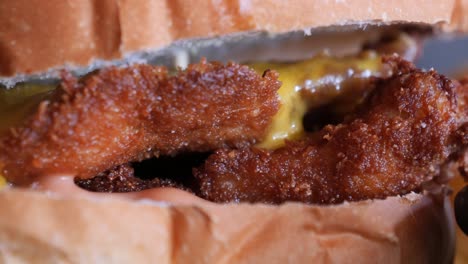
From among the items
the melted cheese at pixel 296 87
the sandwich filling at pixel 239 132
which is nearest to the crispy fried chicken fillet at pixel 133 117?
the sandwich filling at pixel 239 132

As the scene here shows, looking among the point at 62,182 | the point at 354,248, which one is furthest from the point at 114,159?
the point at 354,248

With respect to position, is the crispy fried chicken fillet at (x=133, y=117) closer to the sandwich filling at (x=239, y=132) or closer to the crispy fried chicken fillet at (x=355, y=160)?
the sandwich filling at (x=239, y=132)

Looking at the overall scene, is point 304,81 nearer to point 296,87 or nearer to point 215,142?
point 296,87

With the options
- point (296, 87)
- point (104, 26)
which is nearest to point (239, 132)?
point (296, 87)

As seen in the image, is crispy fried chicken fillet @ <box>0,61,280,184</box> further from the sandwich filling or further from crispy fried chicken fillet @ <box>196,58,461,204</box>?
crispy fried chicken fillet @ <box>196,58,461,204</box>

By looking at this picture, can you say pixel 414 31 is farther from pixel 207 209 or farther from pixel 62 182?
pixel 62 182
